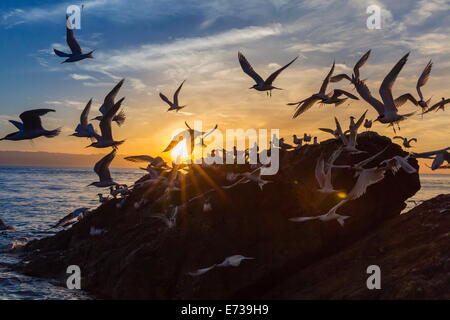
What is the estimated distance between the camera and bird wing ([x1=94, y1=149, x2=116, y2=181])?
14059 mm

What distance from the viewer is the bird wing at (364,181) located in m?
10.1

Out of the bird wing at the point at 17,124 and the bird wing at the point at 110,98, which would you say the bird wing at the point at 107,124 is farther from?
the bird wing at the point at 17,124

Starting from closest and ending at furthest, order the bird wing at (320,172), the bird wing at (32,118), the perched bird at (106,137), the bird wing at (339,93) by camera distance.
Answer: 1. the bird wing at (320,172)
2. the bird wing at (32,118)
3. the bird wing at (339,93)
4. the perched bird at (106,137)

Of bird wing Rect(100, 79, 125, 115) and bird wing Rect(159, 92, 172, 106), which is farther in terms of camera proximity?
bird wing Rect(159, 92, 172, 106)

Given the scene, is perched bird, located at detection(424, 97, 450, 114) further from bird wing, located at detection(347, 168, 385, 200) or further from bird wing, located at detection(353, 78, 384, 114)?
bird wing, located at detection(347, 168, 385, 200)

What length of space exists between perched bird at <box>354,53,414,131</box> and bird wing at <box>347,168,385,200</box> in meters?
3.48

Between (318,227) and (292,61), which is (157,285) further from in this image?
(292,61)

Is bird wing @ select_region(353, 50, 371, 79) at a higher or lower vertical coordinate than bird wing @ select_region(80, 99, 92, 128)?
higher

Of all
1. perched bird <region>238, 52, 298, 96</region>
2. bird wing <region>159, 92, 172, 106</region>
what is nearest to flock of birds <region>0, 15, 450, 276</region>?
perched bird <region>238, 52, 298, 96</region>

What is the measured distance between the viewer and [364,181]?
33.5 feet

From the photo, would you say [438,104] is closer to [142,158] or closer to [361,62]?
[361,62]

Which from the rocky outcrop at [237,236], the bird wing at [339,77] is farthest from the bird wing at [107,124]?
the bird wing at [339,77]

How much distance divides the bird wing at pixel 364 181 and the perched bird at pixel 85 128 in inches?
336

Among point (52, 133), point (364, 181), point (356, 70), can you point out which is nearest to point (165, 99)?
point (52, 133)
